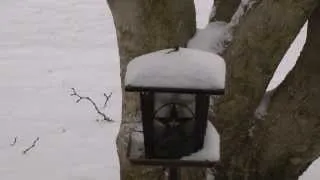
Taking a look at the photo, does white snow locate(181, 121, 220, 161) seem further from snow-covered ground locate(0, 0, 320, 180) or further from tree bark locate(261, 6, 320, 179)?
snow-covered ground locate(0, 0, 320, 180)

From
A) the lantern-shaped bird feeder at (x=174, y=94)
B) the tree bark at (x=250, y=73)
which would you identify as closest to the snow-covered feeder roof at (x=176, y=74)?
the lantern-shaped bird feeder at (x=174, y=94)

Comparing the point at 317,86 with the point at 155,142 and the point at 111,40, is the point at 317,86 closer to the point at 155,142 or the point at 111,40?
the point at 155,142

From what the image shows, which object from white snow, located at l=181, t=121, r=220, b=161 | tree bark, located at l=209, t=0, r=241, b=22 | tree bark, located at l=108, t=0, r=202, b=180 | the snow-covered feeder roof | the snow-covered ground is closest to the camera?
the snow-covered feeder roof

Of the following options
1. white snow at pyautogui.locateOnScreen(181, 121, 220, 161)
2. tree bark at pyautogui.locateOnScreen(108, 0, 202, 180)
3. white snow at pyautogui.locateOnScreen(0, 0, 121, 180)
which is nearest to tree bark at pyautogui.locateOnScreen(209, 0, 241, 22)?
tree bark at pyautogui.locateOnScreen(108, 0, 202, 180)

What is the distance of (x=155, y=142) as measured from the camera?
179 centimetres

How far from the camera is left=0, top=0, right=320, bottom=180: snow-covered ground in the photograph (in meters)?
3.82

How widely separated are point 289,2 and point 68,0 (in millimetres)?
6260

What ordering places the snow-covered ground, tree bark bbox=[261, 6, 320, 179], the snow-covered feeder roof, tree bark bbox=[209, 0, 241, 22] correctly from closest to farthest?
1. the snow-covered feeder roof
2. tree bark bbox=[261, 6, 320, 179]
3. tree bark bbox=[209, 0, 241, 22]
4. the snow-covered ground

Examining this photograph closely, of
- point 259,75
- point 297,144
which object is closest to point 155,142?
point 259,75

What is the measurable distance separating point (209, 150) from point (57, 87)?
11.5 feet

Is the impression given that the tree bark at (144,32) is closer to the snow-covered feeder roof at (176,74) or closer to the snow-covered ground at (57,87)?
the snow-covered feeder roof at (176,74)

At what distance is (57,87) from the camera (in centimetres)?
516

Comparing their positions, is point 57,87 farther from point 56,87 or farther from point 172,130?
point 172,130

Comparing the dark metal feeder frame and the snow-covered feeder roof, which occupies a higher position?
the snow-covered feeder roof
